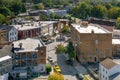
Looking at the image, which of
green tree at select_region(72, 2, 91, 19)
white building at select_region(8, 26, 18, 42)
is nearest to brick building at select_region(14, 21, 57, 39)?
white building at select_region(8, 26, 18, 42)

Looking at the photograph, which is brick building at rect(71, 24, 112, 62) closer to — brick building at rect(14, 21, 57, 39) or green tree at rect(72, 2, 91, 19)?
brick building at rect(14, 21, 57, 39)

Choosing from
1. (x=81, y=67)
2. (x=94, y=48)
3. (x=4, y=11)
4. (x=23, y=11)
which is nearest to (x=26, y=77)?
(x=81, y=67)

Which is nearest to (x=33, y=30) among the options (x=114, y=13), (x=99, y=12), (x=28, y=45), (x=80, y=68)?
(x=28, y=45)

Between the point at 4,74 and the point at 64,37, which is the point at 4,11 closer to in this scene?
the point at 64,37

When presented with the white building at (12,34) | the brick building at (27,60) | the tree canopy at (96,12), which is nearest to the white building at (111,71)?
the brick building at (27,60)

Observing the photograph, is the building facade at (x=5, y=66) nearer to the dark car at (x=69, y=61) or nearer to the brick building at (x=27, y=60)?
the brick building at (x=27, y=60)

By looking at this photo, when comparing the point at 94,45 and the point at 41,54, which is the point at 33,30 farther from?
the point at 41,54

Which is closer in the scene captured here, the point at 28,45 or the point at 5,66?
the point at 5,66
